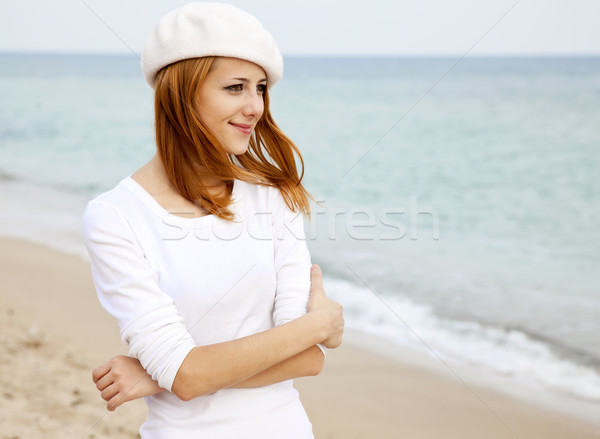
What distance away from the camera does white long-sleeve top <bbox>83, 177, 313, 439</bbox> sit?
4.95ft

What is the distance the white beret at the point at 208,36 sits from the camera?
1.60 m

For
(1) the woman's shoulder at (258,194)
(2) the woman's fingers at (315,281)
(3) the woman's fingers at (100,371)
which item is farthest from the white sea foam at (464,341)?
(3) the woman's fingers at (100,371)

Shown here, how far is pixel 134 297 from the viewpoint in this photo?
1515 mm

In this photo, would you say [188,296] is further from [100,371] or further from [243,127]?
[243,127]

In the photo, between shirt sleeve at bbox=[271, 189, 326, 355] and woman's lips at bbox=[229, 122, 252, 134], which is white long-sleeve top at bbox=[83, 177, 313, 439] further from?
woman's lips at bbox=[229, 122, 252, 134]

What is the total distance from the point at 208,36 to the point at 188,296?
0.65 m

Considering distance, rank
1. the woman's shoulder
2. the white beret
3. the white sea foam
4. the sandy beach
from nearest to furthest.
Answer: the white beret → the woman's shoulder → the sandy beach → the white sea foam

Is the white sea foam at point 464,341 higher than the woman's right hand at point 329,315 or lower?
lower

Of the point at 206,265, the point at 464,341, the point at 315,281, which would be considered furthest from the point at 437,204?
the point at 206,265

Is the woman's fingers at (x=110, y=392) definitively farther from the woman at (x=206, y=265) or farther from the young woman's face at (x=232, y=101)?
the young woman's face at (x=232, y=101)

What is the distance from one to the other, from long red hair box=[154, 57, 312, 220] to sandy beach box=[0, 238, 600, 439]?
211 cm

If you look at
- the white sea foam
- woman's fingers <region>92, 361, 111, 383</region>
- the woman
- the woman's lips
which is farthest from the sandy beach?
the woman's lips

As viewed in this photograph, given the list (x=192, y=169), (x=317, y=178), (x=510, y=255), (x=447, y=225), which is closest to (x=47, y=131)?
(x=317, y=178)

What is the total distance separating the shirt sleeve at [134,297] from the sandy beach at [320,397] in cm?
206
